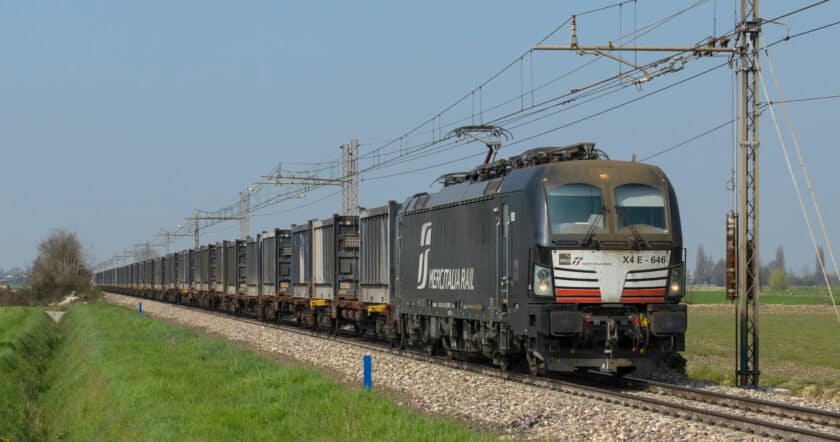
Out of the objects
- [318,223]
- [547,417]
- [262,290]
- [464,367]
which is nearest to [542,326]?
[547,417]

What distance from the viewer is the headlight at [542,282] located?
659 inches

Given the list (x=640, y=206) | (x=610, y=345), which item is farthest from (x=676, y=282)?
(x=610, y=345)

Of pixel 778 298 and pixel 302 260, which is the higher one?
Result: pixel 302 260

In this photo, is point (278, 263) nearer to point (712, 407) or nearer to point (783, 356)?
point (783, 356)

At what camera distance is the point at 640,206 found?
56.7ft

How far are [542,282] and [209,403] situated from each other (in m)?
6.02

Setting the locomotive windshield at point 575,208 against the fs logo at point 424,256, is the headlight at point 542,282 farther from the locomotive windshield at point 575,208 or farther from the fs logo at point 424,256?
the fs logo at point 424,256

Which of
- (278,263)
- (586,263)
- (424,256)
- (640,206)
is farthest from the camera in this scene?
(278,263)

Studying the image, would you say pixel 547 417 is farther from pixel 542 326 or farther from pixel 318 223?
pixel 318 223

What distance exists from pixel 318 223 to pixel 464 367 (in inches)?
619

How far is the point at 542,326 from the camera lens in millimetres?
16453

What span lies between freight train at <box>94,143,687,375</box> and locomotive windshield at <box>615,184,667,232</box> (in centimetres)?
2

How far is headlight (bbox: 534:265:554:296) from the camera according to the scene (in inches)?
659

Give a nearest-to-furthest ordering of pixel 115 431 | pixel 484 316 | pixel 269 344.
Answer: pixel 115 431 → pixel 484 316 → pixel 269 344
